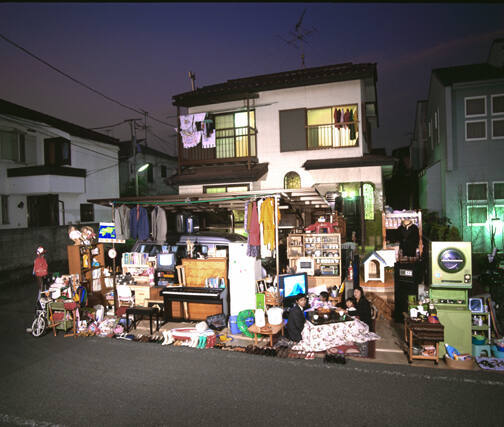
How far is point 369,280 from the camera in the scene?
11.7 m

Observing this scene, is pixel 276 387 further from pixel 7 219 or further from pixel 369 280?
pixel 7 219

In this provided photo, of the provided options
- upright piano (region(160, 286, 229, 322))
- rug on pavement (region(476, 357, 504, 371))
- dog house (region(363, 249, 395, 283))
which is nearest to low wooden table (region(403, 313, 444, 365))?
rug on pavement (region(476, 357, 504, 371))

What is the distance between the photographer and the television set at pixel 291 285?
939 centimetres

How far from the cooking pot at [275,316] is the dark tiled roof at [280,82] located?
12054mm

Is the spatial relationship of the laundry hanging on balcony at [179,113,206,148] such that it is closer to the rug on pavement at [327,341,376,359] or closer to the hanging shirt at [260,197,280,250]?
the hanging shirt at [260,197,280,250]

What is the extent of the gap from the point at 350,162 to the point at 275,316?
31.2 ft

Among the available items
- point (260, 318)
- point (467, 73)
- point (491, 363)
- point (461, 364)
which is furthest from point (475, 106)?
point (260, 318)

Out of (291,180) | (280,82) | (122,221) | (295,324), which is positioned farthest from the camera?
(291,180)

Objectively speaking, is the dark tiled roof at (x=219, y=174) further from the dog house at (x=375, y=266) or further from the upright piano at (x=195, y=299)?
the upright piano at (x=195, y=299)

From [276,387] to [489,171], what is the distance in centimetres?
1513

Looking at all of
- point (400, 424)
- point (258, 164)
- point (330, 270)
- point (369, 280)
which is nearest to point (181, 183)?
point (258, 164)

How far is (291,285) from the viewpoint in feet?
31.4

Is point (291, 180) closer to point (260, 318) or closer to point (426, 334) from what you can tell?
point (260, 318)

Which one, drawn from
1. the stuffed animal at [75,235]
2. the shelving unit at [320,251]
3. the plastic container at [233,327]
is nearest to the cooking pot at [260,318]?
the plastic container at [233,327]
